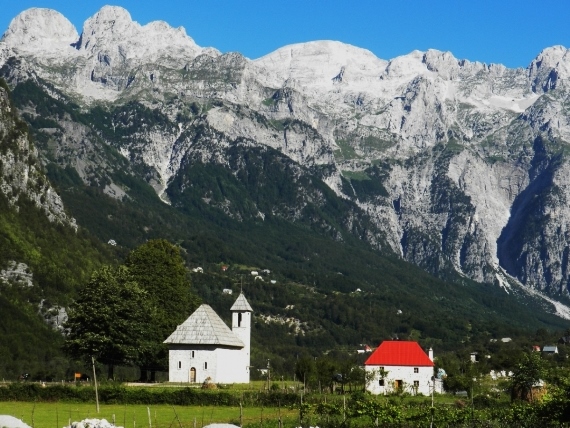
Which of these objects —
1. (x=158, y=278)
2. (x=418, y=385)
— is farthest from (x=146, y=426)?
(x=418, y=385)

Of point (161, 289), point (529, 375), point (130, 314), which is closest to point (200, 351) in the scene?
point (130, 314)

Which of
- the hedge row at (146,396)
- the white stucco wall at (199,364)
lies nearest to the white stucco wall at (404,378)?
the white stucco wall at (199,364)

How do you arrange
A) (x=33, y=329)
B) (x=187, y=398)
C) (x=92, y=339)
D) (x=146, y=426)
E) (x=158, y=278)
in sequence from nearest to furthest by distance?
(x=146, y=426) < (x=187, y=398) < (x=92, y=339) < (x=158, y=278) < (x=33, y=329)

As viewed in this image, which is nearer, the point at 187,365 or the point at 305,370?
the point at 187,365

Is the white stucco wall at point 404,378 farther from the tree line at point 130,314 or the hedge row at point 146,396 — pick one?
the hedge row at point 146,396

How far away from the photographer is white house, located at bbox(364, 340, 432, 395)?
356ft

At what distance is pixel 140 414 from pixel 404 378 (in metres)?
46.5

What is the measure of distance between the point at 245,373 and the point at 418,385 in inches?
700

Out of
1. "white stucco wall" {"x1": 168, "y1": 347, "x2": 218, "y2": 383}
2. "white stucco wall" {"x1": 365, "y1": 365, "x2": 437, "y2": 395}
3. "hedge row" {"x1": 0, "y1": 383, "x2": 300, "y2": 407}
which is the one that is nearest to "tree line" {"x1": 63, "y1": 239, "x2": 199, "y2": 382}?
"white stucco wall" {"x1": 168, "y1": 347, "x2": 218, "y2": 383}

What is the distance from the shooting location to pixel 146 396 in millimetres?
78375

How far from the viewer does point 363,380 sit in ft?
360

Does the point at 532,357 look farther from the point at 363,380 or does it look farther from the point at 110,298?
the point at 110,298

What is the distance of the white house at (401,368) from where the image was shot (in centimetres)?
10856

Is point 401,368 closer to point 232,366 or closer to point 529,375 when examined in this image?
point 232,366
